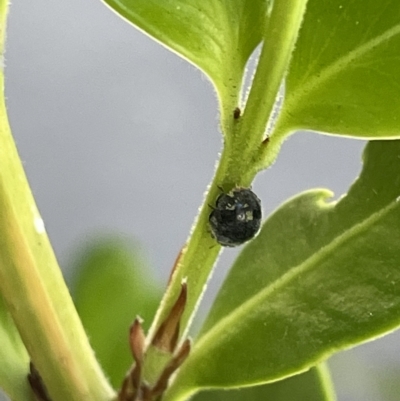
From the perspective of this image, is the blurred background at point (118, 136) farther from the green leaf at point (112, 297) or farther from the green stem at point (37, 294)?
the green stem at point (37, 294)

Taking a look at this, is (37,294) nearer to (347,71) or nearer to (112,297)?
(347,71)

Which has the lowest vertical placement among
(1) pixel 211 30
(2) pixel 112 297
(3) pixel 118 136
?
(3) pixel 118 136

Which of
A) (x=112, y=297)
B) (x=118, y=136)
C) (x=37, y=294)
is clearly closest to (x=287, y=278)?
(x=37, y=294)

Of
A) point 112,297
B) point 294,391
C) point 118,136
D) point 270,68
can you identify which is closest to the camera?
point 270,68

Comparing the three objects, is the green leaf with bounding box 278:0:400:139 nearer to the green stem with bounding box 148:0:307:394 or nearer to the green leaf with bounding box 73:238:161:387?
the green stem with bounding box 148:0:307:394

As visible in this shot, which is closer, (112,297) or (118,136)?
(112,297)

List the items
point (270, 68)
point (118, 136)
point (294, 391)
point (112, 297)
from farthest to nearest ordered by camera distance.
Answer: point (118, 136) < point (112, 297) < point (294, 391) < point (270, 68)
